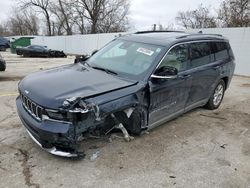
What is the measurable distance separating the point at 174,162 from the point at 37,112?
2.01 metres

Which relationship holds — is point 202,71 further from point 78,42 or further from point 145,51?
point 78,42

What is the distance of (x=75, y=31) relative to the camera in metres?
50.2

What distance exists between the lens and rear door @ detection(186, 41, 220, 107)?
5391 mm

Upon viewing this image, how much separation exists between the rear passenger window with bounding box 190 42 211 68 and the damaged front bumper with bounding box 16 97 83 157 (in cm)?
286

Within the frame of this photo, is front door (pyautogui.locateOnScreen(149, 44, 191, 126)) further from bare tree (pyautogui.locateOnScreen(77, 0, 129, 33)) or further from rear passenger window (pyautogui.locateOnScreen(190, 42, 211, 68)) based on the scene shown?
bare tree (pyautogui.locateOnScreen(77, 0, 129, 33))

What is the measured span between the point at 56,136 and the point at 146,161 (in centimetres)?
133

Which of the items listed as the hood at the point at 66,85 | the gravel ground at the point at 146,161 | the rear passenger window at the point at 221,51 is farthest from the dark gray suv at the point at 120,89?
the gravel ground at the point at 146,161

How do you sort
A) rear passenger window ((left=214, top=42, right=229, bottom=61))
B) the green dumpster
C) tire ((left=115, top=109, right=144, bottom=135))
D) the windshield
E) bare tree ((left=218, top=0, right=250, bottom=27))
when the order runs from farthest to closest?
the green dumpster
bare tree ((left=218, top=0, right=250, bottom=27))
rear passenger window ((left=214, top=42, right=229, bottom=61))
the windshield
tire ((left=115, top=109, right=144, bottom=135))

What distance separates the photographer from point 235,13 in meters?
23.7

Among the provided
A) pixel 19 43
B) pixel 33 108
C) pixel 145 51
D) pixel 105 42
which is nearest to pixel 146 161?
pixel 33 108

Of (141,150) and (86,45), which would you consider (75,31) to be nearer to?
(86,45)

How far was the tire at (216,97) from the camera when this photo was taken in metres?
6.48

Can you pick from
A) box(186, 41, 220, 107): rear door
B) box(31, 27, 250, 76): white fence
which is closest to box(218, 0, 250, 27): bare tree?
box(31, 27, 250, 76): white fence

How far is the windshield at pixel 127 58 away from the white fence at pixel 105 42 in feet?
34.1
